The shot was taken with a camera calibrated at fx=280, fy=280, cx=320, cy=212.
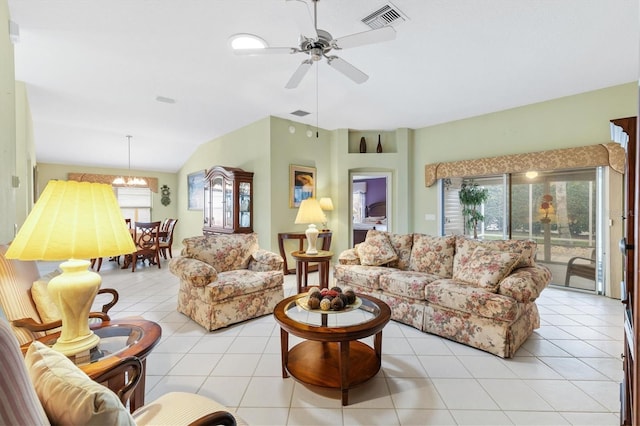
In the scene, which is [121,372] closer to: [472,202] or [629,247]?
[629,247]

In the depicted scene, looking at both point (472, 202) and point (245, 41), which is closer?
point (245, 41)

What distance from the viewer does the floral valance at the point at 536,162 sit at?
3613 millimetres

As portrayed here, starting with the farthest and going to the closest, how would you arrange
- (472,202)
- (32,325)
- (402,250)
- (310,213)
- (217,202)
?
(217,202) → (472,202) → (310,213) → (402,250) → (32,325)

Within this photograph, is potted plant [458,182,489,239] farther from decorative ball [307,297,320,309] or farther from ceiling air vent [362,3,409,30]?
decorative ball [307,297,320,309]

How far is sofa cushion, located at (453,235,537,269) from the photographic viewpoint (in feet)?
8.68

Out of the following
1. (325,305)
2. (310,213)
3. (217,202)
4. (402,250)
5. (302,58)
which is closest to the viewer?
(325,305)

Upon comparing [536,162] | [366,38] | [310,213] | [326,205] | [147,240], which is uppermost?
[366,38]

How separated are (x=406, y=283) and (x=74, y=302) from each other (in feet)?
8.43

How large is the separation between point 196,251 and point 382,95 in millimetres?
3191

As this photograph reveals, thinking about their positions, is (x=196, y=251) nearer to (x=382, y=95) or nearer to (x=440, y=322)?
(x=440, y=322)

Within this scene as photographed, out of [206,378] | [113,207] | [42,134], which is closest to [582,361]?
[206,378]

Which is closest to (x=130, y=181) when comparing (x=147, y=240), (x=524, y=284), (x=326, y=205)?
(x=147, y=240)

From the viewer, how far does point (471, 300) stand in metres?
2.39

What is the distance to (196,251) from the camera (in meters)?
3.19
